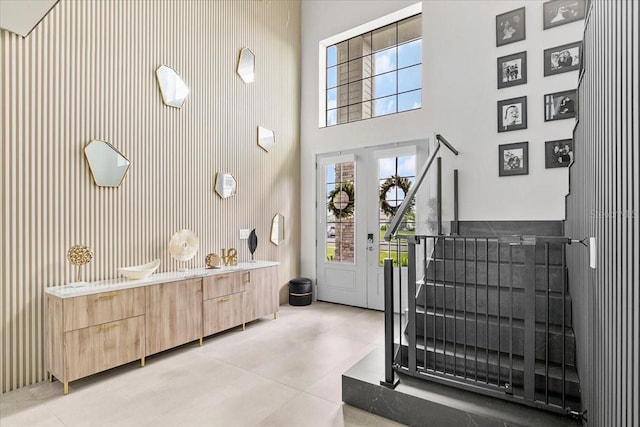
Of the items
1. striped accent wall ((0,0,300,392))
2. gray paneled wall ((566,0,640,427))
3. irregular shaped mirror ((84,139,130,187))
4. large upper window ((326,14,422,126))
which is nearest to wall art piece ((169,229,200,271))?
striped accent wall ((0,0,300,392))

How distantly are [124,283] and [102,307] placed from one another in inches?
11.3

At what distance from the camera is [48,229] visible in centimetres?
320

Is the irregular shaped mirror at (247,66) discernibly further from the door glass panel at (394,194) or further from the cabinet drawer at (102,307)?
the cabinet drawer at (102,307)

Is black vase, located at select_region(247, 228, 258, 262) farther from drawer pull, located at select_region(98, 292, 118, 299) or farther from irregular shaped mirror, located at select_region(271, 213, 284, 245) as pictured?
drawer pull, located at select_region(98, 292, 118, 299)

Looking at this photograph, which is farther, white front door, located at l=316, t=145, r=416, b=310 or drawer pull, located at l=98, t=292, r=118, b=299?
white front door, located at l=316, t=145, r=416, b=310

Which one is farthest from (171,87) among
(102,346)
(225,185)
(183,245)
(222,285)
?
(102,346)

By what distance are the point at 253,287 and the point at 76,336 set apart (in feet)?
6.66

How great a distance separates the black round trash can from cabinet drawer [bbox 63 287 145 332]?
105 inches

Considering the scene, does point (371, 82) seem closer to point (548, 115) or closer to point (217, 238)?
point (548, 115)

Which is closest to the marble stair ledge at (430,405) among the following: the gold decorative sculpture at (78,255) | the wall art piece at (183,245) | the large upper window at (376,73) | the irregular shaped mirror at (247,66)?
the wall art piece at (183,245)

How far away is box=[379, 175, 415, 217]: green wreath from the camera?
5234 millimetres

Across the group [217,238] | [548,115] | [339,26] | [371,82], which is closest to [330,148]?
[371,82]

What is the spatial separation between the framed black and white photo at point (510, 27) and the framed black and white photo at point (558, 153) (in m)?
1.33

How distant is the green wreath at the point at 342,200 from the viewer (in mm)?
5746
